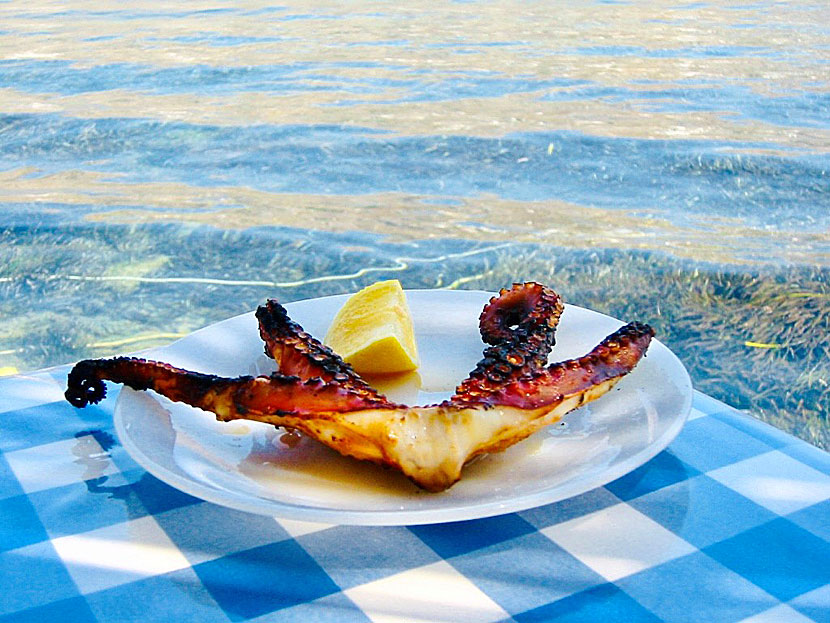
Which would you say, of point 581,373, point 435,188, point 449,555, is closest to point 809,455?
point 581,373

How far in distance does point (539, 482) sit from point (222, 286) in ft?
4.57

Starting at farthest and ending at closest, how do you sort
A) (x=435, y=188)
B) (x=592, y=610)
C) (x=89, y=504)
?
(x=435, y=188) < (x=89, y=504) < (x=592, y=610)

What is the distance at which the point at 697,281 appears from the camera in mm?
1781

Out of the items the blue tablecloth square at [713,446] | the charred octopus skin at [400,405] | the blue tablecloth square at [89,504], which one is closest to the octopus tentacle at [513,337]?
the charred octopus skin at [400,405]

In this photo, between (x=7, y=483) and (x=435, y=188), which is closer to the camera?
(x=7, y=483)

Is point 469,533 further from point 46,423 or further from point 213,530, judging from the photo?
point 46,423

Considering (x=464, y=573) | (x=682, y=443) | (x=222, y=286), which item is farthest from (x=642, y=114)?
(x=464, y=573)

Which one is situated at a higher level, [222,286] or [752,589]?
A: [752,589]

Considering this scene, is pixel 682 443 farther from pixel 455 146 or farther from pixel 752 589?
pixel 455 146

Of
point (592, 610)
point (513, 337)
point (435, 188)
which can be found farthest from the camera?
point (435, 188)

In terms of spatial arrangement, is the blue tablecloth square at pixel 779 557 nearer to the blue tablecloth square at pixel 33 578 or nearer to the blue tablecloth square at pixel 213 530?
the blue tablecloth square at pixel 213 530

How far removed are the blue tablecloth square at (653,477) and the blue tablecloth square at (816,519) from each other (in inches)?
2.8

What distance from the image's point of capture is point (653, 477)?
2.00 ft

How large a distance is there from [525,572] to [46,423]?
39 cm
